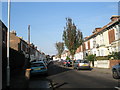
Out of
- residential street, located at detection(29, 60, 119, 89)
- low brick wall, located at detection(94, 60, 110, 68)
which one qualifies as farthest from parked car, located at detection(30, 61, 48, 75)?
low brick wall, located at detection(94, 60, 110, 68)

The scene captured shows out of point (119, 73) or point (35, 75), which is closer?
point (119, 73)

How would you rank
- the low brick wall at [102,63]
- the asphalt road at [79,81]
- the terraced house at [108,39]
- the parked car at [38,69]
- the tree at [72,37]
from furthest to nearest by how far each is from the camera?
the tree at [72,37]
the low brick wall at [102,63]
the terraced house at [108,39]
the parked car at [38,69]
the asphalt road at [79,81]

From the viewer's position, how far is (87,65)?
22.3m

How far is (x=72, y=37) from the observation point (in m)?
36.6

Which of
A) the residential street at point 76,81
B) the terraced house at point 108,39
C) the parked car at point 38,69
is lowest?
the residential street at point 76,81

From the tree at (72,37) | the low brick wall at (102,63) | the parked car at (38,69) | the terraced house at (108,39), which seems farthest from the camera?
the tree at (72,37)

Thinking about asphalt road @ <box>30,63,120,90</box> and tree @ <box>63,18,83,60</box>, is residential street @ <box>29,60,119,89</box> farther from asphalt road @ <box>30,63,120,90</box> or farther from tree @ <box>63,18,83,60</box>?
tree @ <box>63,18,83,60</box>

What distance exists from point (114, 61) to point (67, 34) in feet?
52.0

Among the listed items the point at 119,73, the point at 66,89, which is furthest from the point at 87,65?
the point at 66,89

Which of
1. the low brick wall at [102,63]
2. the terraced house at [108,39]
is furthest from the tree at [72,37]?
the low brick wall at [102,63]

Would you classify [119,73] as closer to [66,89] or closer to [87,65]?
[66,89]

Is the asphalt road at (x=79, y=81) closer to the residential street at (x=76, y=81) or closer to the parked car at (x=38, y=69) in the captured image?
the residential street at (x=76, y=81)

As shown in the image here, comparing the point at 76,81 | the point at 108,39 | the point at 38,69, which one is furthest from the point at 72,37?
the point at 76,81

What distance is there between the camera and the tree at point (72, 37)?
120ft
